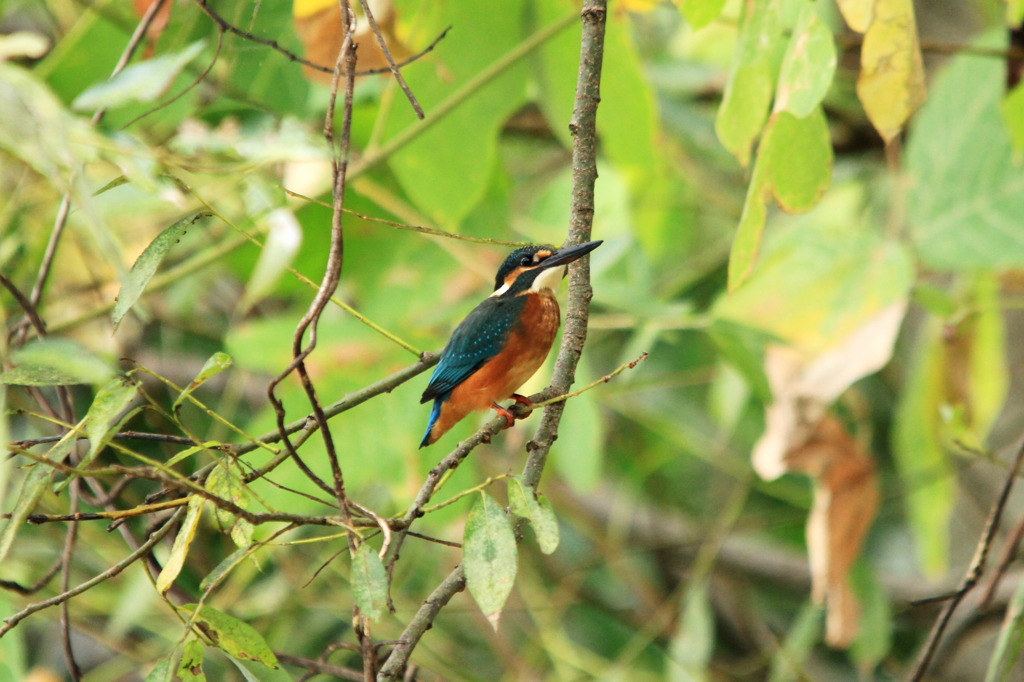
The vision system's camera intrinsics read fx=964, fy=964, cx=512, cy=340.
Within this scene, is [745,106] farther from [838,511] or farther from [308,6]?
[838,511]

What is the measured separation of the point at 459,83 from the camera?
8.45 ft

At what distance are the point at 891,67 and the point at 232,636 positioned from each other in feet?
4.54

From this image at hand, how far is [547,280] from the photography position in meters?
2.66

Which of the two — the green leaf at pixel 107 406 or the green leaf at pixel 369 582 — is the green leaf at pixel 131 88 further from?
the green leaf at pixel 369 582

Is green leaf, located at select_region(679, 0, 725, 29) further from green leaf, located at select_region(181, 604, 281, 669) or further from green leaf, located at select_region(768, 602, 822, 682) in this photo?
green leaf, located at select_region(768, 602, 822, 682)

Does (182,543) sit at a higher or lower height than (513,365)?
higher

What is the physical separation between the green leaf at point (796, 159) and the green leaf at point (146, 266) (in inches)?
37.7

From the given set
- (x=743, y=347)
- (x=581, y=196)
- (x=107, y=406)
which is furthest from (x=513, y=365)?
(x=107, y=406)

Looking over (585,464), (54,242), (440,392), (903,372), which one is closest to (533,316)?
(440,392)

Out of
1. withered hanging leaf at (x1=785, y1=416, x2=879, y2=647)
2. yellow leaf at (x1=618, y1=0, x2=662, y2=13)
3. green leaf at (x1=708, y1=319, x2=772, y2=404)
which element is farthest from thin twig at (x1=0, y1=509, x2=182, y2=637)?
withered hanging leaf at (x1=785, y1=416, x2=879, y2=647)

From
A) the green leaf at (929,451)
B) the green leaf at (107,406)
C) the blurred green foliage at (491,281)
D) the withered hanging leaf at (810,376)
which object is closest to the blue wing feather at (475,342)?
the blurred green foliage at (491,281)

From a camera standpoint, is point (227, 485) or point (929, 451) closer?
point (227, 485)

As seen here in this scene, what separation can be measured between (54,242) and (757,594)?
4.16m

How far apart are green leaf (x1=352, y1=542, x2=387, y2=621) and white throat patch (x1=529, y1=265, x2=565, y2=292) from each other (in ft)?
4.85
